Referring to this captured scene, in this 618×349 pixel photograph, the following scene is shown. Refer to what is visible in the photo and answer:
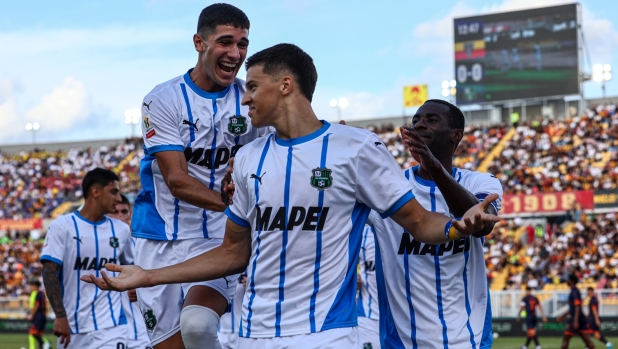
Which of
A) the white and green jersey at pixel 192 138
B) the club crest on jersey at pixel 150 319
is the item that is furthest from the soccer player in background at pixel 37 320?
the white and green jersey at pixel 192 138

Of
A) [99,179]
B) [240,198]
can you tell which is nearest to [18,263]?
[99,179]

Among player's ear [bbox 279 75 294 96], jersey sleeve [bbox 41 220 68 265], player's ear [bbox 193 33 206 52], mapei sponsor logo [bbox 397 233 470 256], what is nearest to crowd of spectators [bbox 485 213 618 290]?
jersey sleeve [bbox 41 220 68 265]

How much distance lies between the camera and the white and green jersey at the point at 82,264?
9.23 m

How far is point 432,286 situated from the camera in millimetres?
5305

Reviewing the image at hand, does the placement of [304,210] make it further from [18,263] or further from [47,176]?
[47,176]

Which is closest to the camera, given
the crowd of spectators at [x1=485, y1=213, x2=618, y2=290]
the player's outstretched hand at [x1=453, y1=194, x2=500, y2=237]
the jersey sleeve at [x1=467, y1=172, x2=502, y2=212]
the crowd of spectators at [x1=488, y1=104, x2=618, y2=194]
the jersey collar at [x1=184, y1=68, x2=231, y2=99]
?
the player's outstretched hand at [x1=453, y1=194, x2=500, y2=237]

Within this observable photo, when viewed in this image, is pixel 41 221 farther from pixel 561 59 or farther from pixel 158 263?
pixel 158 263

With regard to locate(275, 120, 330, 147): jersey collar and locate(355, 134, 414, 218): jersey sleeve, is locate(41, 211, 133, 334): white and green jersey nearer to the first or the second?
locate(275, 120, 330, 147): jersey collar

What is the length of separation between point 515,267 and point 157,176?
3009cm

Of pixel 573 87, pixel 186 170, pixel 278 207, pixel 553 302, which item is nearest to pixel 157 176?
pixel 186 170

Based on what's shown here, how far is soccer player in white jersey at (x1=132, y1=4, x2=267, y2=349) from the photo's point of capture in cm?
560

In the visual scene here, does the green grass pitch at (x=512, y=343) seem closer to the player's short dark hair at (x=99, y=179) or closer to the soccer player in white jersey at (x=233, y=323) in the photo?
the soccer player in white jersey at (x=233, y=323)

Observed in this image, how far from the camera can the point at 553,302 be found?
27.9m

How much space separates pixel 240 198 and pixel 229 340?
29.4 feet
